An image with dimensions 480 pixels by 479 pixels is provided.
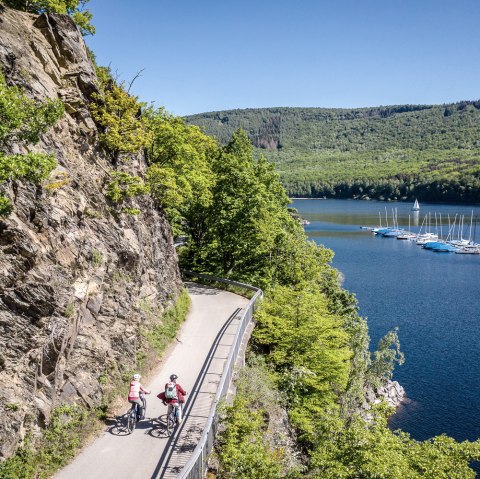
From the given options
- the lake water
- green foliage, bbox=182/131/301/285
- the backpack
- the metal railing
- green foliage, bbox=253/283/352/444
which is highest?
green foliage, bbox=182/131/301/285

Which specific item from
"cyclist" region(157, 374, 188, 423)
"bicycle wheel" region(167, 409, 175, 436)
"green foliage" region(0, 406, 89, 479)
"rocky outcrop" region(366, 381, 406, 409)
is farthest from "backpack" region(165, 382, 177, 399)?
"rocky outcrop" region(366, 381, 406, 409)

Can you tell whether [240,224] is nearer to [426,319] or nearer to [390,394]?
[390,394]

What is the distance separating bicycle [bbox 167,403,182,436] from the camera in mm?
14195

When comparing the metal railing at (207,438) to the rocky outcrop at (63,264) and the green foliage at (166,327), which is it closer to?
the green foliage at (166,327)

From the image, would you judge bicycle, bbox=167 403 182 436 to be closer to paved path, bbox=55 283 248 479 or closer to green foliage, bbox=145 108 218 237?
paved path, bbox=55 283 248 479

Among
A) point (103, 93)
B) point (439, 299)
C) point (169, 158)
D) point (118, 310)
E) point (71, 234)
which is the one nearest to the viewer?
point (71, 234)

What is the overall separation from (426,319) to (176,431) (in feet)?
145

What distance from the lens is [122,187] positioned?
20609 millimetres

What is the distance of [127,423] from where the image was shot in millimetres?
14297

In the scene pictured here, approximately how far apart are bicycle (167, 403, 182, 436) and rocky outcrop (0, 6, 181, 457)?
2555 millimetres

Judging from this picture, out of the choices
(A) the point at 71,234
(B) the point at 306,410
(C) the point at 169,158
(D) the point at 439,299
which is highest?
(C) the point at 169,158

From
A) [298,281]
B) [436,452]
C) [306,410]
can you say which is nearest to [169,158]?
[298,281]

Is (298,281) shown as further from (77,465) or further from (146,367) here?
(77,465)

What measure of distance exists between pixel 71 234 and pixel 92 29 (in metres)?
13.1
